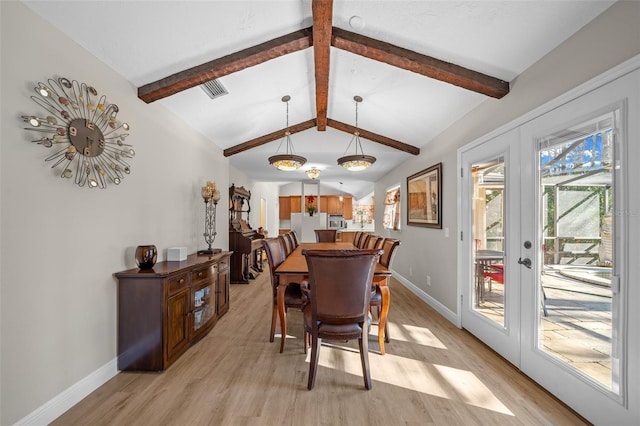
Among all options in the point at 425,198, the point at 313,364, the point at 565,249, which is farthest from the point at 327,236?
the point at 565,249

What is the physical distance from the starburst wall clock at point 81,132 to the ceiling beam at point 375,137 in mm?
2938

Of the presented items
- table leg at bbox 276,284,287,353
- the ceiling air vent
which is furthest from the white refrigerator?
table leg at bbox 276,284,287,353

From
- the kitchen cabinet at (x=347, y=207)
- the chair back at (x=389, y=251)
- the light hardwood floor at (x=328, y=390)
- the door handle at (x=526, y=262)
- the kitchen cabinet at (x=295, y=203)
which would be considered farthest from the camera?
the kitchen cabinet at (x=347, y=207)

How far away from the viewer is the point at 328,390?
6.48 ft

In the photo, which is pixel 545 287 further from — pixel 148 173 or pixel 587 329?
pixel 148 173

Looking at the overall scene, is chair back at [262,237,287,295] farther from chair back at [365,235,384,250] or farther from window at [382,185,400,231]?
window at [382,185,400,231]

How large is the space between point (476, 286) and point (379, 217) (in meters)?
4.51

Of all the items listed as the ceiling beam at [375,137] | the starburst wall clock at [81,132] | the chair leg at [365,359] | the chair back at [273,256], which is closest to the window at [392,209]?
the ceiling beam at [375,137]

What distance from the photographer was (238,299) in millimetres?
4207

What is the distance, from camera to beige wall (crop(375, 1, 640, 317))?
1.52 metres

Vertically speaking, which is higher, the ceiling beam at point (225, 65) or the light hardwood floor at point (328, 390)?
the ceiling beam at point (225, 65)

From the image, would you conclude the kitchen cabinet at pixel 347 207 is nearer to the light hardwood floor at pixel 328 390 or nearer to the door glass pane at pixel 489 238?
the door glass pane at pixel 489 238

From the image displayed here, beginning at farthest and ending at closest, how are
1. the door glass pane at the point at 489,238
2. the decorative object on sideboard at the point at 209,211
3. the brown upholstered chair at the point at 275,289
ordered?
the decorative object on sideboard at the point at 209,211 < the brown upholstered chair at the point at 275,289 < the door glass pane at the point at 489,238

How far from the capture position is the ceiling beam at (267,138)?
4488 mm
